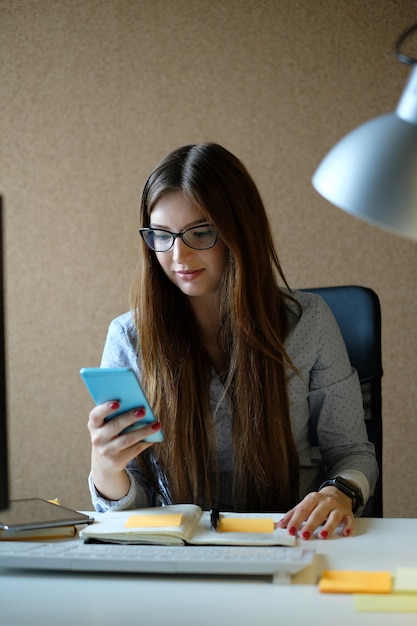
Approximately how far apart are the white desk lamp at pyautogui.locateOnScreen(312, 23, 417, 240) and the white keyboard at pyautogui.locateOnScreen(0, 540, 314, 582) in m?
0.50

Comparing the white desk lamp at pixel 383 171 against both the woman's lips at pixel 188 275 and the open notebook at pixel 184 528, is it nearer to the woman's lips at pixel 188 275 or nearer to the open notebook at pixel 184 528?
the open notebook at pixel 184 528

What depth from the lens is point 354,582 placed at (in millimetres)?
1123

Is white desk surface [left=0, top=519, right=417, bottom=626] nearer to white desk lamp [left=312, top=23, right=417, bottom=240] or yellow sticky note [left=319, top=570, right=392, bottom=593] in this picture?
yellow sticky note [left=319, top=570, right=392, bottom=593]

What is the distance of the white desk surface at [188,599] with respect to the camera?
102 cm

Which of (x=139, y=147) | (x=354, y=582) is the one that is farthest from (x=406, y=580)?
(x=139, y=147)

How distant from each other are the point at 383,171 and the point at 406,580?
0.55 metres

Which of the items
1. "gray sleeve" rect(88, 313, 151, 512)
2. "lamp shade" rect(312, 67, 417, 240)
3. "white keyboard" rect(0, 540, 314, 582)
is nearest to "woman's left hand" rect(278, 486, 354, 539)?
"white keyboard" rect(0, 540, 314, 582)

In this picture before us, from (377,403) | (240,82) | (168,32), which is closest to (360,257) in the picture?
(240,82)

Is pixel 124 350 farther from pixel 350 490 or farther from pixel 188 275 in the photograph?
pixel 350 490

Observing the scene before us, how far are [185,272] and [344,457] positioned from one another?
19.2 inches

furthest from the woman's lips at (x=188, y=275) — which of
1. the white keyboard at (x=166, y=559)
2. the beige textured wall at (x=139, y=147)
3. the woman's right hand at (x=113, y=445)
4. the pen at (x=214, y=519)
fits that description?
the beige textured wall at (x=139, y=147)

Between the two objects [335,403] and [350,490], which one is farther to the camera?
[335,403]

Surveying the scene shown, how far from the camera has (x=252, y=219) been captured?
5.59 ft

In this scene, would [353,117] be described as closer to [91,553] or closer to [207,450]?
[207,450]
